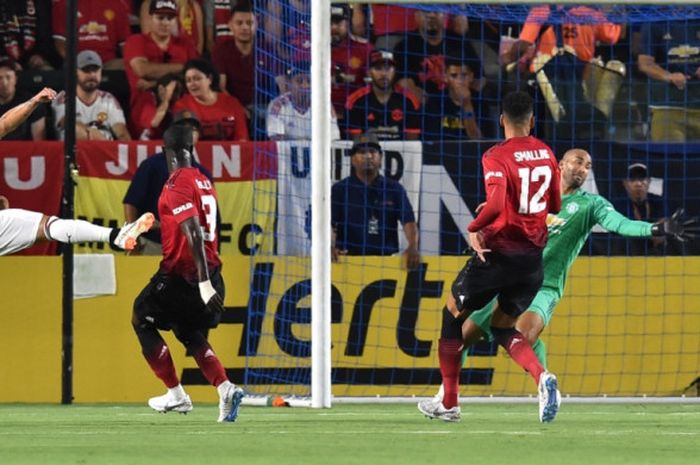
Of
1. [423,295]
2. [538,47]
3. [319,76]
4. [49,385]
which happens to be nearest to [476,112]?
[538,47]

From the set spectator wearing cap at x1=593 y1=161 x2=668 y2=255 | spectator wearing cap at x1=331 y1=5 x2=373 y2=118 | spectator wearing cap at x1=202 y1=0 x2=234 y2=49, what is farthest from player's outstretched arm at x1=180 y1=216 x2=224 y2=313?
spectator wearing cap at x1=202 y1=0 x2=234 y2=49

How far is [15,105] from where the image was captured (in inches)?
648

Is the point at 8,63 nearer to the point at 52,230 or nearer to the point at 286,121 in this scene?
the point at 286,121

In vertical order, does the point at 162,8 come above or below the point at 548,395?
above

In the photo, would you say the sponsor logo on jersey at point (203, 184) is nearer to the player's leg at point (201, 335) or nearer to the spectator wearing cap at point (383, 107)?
the player's leg at point (201, 335)

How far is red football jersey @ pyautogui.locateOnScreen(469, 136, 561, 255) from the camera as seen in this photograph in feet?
34.5

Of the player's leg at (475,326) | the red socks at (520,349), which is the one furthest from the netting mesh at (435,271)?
the red socks at (520,349)

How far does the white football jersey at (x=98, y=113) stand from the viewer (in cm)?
1630

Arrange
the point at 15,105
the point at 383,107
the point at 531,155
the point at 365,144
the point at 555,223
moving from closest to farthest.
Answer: the point at 531,155, the point at 555,223, the point at 365,144, the point at 383,107, the point at 15,105

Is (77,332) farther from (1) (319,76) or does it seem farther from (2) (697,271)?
(2) (697,271)

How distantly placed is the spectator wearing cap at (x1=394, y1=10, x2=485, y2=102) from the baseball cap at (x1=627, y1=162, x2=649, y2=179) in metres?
2.08

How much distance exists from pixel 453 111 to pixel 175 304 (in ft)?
18.9

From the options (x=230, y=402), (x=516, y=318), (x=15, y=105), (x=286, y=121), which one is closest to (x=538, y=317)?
(x=516, y=318)

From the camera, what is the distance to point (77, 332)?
14758mm
